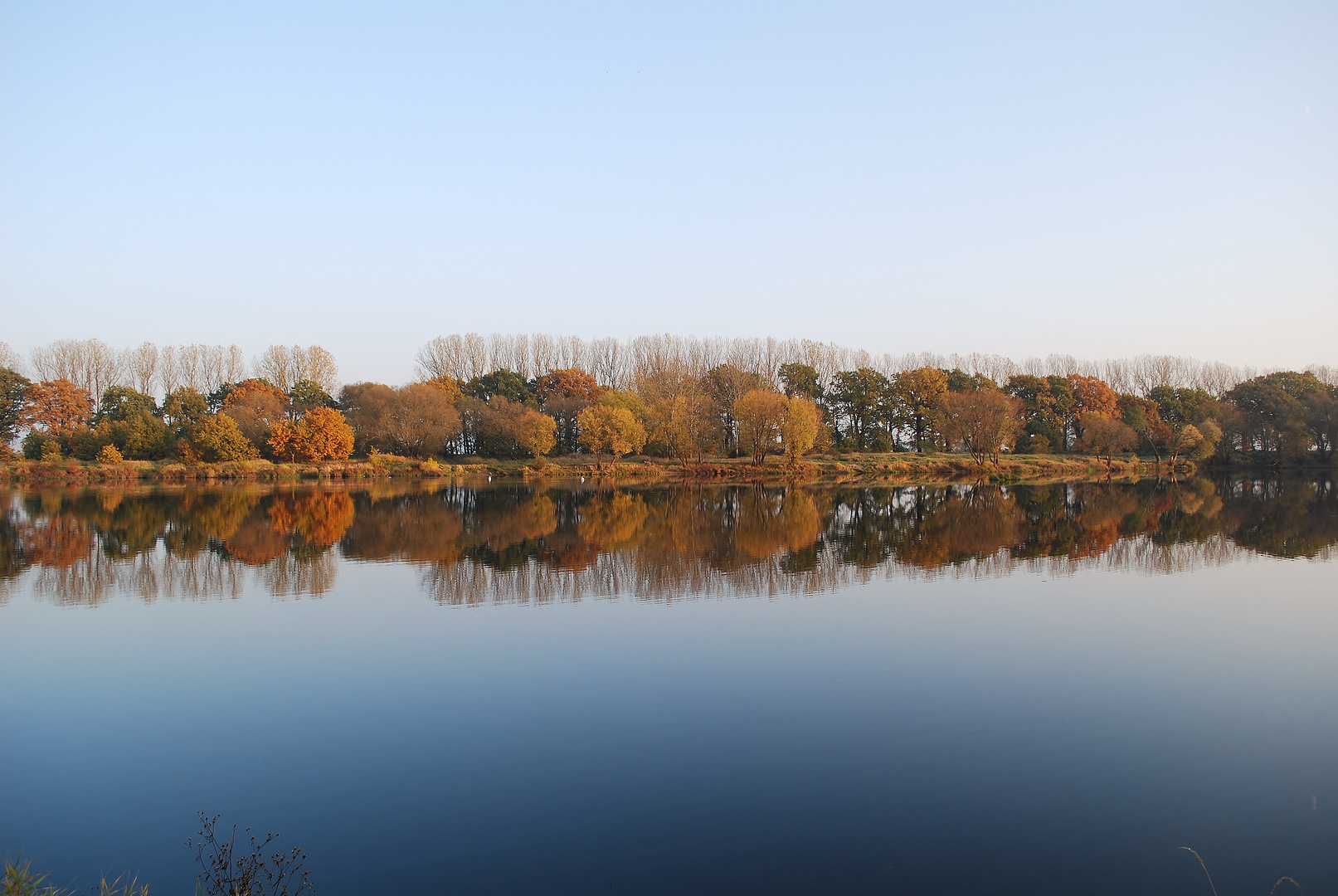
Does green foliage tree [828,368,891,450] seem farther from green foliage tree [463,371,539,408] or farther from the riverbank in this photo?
green foliage tree [463,371,539,408]

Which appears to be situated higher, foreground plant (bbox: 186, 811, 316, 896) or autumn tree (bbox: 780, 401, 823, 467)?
autumn tree (bbox: 780, 401, 823, 467)

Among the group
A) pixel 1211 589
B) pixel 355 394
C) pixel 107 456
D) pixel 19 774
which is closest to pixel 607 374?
pixel 355 394

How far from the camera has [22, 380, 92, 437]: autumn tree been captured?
50781 millimetres

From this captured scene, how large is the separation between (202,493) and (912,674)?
35734 millimetres

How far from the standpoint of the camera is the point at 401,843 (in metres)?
5.29

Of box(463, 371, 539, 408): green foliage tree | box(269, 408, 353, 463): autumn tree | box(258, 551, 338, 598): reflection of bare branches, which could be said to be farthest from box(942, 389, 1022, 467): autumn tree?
box(258, 551, 338, 598): reflection of bare branches

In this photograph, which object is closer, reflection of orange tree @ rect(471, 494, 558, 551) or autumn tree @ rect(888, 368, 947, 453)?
reflection of orange tree @ rect(471, 494, 558, 551)

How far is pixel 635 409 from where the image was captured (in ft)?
177

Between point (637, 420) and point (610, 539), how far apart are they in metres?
33.2

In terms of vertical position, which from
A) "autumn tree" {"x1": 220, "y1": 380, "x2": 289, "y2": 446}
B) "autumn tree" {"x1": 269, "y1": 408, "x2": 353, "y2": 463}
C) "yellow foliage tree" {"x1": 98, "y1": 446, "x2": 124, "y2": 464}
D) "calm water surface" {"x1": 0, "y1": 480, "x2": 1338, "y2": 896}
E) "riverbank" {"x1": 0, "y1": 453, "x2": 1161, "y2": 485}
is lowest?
"calm water surface" {"x1": 0, "y1": 480, "x2": 1338, "y2": 896}

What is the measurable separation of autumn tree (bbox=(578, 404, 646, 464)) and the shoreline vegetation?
0.13 m

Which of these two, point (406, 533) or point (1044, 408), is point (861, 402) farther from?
point (406, 533)

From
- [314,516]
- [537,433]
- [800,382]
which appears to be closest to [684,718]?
[314,516]

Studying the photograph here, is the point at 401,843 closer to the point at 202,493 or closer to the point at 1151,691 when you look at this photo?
the point at 1151,691
